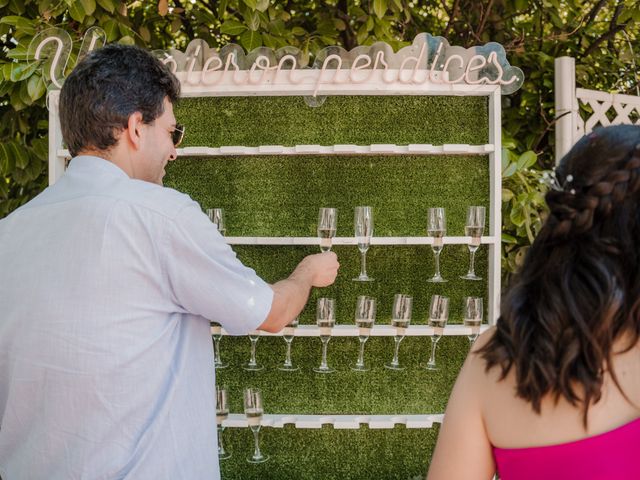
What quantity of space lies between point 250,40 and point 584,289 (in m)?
2.54

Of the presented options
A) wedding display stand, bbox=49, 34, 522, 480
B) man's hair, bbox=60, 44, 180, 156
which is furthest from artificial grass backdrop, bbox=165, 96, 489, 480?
man's hair, bbox=60, 44, 180, 156

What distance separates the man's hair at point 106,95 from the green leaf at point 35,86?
4.36 ft

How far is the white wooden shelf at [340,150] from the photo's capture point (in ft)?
9.47

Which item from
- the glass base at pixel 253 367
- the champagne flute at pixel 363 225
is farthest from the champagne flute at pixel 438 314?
the glass base at pixel 253 367

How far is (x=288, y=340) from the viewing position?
294 cm

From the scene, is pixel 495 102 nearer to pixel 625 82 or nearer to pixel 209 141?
pixel 209 141

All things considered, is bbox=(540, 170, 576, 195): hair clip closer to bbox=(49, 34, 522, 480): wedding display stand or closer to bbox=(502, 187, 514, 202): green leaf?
bbox=(49, 34, 522, 480): wedding display stand

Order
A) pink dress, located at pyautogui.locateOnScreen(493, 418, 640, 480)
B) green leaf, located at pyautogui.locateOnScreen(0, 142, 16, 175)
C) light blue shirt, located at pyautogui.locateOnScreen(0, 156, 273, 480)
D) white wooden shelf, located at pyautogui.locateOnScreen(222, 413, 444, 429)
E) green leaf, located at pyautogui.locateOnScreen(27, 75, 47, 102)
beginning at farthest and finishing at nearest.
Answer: green leaf, located at pyautogui.locateOnScreen(0, 142, 16, 175) → green leaf, located at pyautogui.locateOnScreen(27, 75, 47, 102) → white wooden shelf, located at pyautogui.locateOnScreen(222, 413, 444, 429) → light blue shirt, located at pyautogui.locateOnScreen(0, 156, 273, 480) → pink dress, located at pyautogui.locateOnScreen(493, 418, 640, 480)

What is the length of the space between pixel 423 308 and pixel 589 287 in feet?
6.82

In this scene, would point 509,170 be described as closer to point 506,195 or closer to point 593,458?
point 506,195

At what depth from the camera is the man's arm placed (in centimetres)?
192

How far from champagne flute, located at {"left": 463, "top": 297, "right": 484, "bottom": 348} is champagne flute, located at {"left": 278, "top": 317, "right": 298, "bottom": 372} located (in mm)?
642

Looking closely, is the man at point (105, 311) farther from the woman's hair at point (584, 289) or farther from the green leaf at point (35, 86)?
the green leaf at point (35, 86)

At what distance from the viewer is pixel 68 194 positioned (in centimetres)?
174
